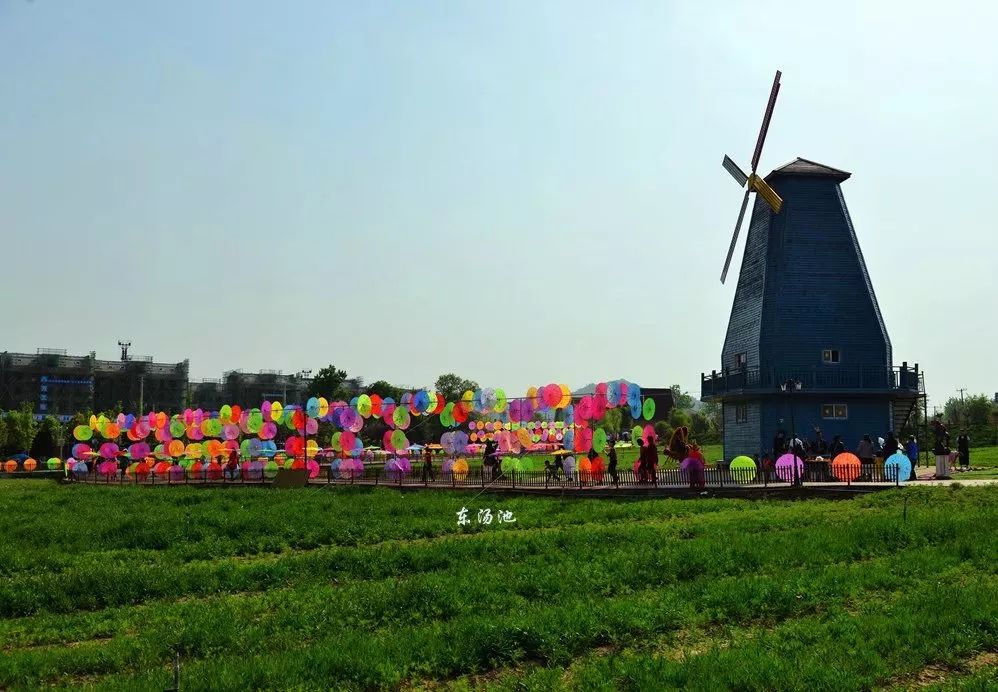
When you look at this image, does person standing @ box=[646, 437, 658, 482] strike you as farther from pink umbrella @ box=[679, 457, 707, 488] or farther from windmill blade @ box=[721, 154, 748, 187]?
windmill blade @ box=[721, 154, 748, 187]

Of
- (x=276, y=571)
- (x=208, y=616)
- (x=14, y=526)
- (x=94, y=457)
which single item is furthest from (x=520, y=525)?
(x=94, y=457)

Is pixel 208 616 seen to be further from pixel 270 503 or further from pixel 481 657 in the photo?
pixel 270 503

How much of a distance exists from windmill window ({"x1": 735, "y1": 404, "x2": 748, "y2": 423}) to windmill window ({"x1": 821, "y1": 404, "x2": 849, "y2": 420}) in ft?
10.7

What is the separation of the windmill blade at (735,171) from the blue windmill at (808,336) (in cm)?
146

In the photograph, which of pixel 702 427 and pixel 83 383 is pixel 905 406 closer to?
pixel 702 427

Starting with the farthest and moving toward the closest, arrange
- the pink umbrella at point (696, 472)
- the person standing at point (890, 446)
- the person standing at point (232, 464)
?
1. the person standing at point (232, 464)
2. the person standing at point (890, 446)
3. the pink umbrella at point (696, 472)

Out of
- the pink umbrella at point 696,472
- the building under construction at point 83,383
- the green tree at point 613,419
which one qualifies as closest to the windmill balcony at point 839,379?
the pink umbrella at point 696,472

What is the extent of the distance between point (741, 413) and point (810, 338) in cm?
439

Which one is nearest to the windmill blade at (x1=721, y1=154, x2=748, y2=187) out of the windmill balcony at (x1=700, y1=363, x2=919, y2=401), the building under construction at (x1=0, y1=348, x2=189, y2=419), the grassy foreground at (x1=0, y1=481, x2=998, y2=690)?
the windmill balcony at (x1=700, y1=363, x2=919, y2=401)

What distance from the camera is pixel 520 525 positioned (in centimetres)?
1995

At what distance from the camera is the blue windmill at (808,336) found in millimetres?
35250

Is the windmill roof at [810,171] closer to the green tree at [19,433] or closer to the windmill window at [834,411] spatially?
the windmill window at [834,411]

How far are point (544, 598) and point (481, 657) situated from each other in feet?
8.84

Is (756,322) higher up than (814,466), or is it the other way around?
(756,322)
